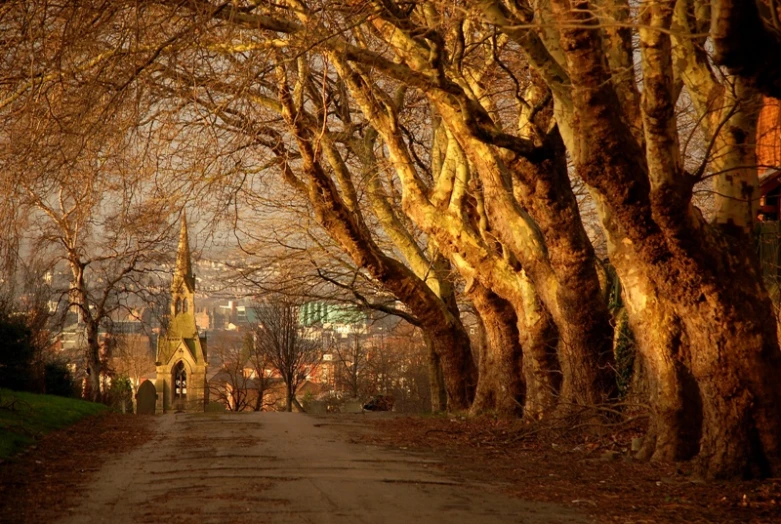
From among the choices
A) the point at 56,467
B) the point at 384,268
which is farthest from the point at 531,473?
the point at 384,268

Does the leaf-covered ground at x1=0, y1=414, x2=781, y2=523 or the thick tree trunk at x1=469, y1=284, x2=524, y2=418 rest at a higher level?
the thick tree trunk at x1=469, y1=284, x2=524, y2=418

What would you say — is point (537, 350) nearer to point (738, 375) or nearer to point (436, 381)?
point (738, 375)

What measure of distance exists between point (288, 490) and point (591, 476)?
368 cm

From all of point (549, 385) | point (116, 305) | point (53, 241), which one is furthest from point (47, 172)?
point (116, 305)

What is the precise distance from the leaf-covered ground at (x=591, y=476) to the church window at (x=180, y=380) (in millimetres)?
73888

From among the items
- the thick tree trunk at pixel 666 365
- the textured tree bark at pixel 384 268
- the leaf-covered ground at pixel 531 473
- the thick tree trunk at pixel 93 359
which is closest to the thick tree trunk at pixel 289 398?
the thick tree trunk at pixel 93 359

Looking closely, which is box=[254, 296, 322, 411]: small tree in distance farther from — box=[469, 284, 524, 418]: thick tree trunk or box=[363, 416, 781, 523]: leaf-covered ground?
box=[363, 416, 781, 523]: leaf-covered ground

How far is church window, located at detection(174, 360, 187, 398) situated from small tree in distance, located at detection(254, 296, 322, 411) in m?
23.1

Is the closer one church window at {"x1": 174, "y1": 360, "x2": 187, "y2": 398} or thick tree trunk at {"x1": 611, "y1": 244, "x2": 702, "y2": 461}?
thick tree trunk at {"x1": 611, "y1": 244, "x2": 702, "y2": 461}

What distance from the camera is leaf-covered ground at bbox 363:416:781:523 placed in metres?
8.67

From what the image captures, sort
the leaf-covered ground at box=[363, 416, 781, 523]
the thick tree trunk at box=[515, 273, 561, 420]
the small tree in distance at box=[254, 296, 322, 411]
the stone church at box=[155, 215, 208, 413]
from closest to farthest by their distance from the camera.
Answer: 1. the leaf-covered ground at box=[363, 416, 781, 523]
2. the thick tree trunk at box=[515, 273, 561, 420]
3. the small tree in distance at box=[254, 296, 322, 411]
4. the stone church at box=[155, 215, 208, 413]

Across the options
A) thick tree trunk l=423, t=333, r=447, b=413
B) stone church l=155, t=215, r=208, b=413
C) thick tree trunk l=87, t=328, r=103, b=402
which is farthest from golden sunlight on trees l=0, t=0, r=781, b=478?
stone church l=155, t=215, r=208, b=413

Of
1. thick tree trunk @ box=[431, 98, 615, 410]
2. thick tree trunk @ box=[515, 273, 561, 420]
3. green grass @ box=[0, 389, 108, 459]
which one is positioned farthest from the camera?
thick tree trunk @ box=[515, 273, 561, 420]

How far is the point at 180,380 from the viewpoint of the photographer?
90812 millimetres
